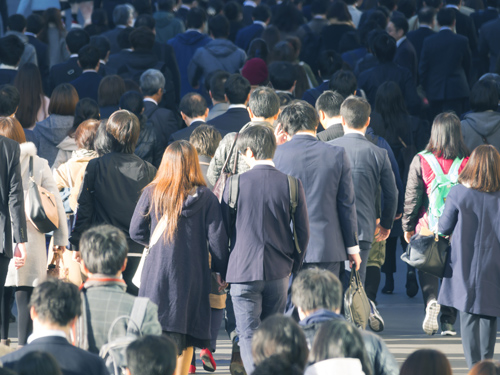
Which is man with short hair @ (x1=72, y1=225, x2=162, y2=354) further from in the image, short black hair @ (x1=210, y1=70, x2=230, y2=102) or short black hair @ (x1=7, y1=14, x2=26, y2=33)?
short black hair @ (x1=7, y1=14, x2=26, y2=33)

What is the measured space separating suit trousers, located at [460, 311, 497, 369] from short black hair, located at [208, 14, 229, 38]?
6.62 meters

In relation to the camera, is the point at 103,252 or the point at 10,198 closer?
the point at 103,252

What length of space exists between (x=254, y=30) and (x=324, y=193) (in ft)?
25.2

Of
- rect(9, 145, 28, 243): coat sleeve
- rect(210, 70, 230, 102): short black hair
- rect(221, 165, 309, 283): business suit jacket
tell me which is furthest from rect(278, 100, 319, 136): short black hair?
rect(210, 70, 230, 102): short black hair

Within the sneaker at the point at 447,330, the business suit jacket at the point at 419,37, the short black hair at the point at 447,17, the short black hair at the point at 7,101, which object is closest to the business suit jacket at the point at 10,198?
the short black hair at the point at 7,101

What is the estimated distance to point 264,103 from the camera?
7418mm

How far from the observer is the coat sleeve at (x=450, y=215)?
6.59 m

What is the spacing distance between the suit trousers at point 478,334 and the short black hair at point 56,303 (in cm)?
323

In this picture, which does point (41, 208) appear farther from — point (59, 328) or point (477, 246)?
point (477, 246)

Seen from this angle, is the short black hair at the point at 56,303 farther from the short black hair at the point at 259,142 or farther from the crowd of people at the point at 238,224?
the short black hair at the point at 259,142

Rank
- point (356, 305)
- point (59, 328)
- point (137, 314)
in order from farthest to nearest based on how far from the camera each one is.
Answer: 1. point (356, 305)
2. point (137, 314)
3. point (59, 328)

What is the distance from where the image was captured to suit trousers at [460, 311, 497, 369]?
6.61 m

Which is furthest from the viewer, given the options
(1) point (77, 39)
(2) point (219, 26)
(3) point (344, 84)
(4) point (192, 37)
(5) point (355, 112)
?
(4) point (192, 37)

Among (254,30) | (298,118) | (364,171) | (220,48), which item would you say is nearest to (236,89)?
(364,171)
